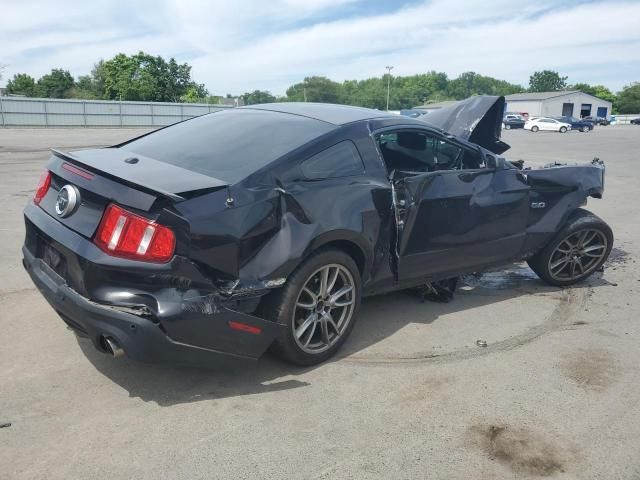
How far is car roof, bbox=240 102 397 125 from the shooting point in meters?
4.18

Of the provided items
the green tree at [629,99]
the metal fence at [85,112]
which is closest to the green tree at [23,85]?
the metal fence at [85,112]

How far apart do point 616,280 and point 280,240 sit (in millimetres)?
4226

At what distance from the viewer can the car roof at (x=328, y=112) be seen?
4180mm

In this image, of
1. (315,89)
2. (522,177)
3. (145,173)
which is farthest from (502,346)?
(315,89)

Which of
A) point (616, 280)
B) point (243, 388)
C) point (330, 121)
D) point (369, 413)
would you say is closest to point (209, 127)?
point (330, 121)

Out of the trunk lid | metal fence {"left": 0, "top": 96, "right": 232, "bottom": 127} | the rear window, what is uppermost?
metal fence {"left": 0, "top": 96, "right": 232, "bottom": 127}

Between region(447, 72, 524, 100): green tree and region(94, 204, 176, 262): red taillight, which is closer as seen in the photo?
region(94, 204, 176, 262): red taillight

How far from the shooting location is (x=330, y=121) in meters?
4.09

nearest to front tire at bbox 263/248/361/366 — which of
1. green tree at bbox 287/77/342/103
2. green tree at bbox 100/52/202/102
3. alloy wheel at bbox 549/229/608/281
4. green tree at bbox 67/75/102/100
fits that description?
alloy wheel at bbox 549/229/608/281

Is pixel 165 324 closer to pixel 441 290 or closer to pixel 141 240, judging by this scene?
pixel 141 240

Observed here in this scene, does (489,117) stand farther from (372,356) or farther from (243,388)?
(243,388)

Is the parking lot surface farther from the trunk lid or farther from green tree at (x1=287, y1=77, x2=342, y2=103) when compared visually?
green tree at (x1=287, y1=77, x2=342, y2=103)

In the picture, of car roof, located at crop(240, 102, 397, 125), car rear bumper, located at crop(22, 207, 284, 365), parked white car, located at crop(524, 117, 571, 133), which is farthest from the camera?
parked white car, located at crop(524, 117, 571, 133)

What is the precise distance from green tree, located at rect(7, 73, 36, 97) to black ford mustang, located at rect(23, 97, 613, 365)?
79.0 meters
